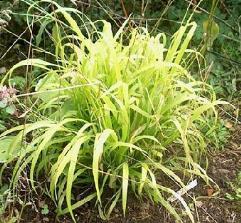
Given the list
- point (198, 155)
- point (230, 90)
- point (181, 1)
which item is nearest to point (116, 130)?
point (198, 155)

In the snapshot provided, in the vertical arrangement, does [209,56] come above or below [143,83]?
below

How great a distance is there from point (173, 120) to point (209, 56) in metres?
1.10

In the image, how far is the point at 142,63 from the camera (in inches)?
98.7

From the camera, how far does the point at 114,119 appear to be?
2441 mm

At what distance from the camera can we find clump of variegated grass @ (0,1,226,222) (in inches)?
92.9

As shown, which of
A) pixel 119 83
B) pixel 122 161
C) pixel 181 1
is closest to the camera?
pixel 119 83

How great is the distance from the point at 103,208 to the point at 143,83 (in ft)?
1.91

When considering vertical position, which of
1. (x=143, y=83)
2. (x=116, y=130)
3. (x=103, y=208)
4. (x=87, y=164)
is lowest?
(x=103, y=208)

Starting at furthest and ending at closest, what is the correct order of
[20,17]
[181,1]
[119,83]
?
[181,1]
[20,17]
[119,83]

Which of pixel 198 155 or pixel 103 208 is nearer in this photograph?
pixel 103 208

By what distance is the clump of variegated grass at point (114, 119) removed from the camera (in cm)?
236

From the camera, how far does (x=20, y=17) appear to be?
10.9ft

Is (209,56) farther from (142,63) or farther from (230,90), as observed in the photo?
(142,63)

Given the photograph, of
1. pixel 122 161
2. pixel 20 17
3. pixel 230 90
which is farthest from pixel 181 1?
pixel 122 161
